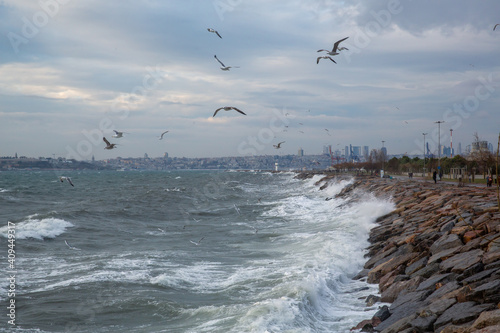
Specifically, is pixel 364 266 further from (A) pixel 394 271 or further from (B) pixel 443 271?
(B) pixel 443 271

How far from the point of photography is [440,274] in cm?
936

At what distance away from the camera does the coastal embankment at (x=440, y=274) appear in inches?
275

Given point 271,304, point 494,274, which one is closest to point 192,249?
point 271,304

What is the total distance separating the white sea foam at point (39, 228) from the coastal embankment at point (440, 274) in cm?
1475

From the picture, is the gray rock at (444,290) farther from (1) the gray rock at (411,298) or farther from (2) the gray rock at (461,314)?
(2) the gray rock at (461,314)

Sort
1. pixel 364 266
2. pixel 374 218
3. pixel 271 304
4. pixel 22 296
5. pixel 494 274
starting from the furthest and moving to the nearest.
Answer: pixel 374 218, pixel 364 266, pixel 22 296, pixel 271 304, pixel 494 274

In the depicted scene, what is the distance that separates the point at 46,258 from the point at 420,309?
42.3 feet

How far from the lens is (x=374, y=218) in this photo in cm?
2139

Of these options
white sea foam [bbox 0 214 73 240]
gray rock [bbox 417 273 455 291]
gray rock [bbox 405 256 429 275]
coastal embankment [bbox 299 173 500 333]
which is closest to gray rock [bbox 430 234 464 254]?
coastal embankment [bbox 299 173 500 333]

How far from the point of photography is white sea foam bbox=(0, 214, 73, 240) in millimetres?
20800

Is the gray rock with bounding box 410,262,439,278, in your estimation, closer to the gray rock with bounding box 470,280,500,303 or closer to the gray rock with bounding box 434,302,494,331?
the gray rock with bounding box 470,280,500,303

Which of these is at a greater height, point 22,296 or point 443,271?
point 443,271

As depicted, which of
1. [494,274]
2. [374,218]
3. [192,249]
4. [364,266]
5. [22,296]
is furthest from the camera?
[374,218]

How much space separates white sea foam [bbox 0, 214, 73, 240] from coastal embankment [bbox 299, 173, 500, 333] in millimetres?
14753
